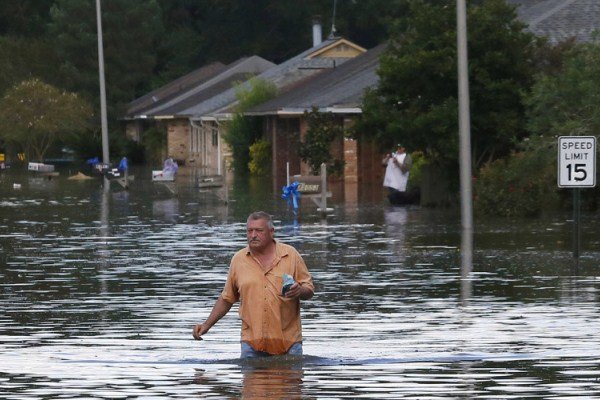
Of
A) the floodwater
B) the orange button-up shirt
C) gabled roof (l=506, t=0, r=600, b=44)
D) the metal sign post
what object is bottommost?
the floodwater

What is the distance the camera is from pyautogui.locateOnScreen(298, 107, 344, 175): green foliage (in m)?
59.6

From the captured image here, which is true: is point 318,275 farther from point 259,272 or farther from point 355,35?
point 355,35

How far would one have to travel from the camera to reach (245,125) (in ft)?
252

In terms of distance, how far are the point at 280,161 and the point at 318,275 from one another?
47.3 metres

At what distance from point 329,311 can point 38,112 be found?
7380cm

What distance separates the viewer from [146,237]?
105 ft

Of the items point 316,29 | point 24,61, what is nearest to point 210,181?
point 316,29

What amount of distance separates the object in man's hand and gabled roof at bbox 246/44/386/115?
42.1 metres

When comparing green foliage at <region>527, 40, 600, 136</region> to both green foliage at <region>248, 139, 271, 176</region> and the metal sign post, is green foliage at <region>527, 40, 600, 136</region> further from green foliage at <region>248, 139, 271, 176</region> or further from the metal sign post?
green foliage at <region>248, 139, 271, 176</region>

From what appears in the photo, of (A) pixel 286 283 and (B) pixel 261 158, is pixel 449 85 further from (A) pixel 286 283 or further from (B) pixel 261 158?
(B) pixel 261 158

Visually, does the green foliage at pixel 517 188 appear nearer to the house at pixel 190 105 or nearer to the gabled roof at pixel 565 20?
the gabled roof at pixel 565 20

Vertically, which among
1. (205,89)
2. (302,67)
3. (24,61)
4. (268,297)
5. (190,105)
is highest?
(24,61)

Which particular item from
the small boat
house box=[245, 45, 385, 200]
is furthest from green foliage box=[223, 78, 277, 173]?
the small boat

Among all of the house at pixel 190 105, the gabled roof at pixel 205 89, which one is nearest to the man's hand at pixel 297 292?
the house at pixel 190 105
